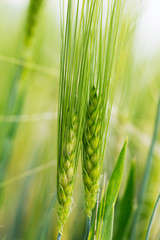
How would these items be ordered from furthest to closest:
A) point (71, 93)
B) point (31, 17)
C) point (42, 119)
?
point (42, 119), point (31, 17), point (71, 93)

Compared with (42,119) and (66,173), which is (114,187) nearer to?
(66,173)

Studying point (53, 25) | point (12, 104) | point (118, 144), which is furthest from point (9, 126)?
point (53, 25)

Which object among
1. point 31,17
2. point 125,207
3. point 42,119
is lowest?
point 125,207

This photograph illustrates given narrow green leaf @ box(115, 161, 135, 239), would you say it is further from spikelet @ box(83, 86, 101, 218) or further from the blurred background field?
spikelet @ box(83, 86, 101, 218)

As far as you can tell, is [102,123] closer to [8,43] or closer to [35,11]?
[35,11]

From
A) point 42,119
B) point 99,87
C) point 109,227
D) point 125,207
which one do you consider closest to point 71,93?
point 99,87

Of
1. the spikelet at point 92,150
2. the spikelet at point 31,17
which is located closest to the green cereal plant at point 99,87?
→ the spikelet at point 92,150

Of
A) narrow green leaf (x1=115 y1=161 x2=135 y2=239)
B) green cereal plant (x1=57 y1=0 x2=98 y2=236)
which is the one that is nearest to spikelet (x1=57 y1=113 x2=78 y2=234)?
green cereal plant (x1=57 y1=0 x2=98 y2=236)
